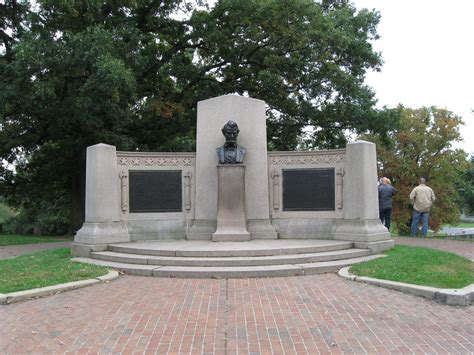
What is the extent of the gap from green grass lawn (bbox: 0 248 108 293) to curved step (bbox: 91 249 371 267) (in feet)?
2.30

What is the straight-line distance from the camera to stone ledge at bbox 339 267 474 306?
5.97 meters

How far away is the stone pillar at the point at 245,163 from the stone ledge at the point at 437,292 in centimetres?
451

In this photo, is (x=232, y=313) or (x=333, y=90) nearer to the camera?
(x=232, y=313)

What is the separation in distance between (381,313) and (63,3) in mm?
14004

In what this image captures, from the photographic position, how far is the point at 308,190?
1129 centimetres

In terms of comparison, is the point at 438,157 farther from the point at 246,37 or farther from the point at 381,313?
the point at 381,313

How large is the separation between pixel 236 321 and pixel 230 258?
10.7 ft

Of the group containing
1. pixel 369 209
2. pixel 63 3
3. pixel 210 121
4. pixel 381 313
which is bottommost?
pixel 381 313

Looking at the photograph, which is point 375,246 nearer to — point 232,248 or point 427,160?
point 232,248

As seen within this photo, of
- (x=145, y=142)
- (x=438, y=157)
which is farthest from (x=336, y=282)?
(x=438, y=157)

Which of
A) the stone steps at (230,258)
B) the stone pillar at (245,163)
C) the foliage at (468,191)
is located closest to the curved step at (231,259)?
the stone steps at (230,258)

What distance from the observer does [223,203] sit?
1084 centimetres

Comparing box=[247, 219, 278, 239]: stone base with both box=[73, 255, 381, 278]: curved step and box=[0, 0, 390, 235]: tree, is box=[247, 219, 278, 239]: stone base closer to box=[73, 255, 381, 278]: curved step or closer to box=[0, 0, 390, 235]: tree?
box=[73, 255, 381, 278]: curved step

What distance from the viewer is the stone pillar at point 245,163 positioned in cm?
1128
